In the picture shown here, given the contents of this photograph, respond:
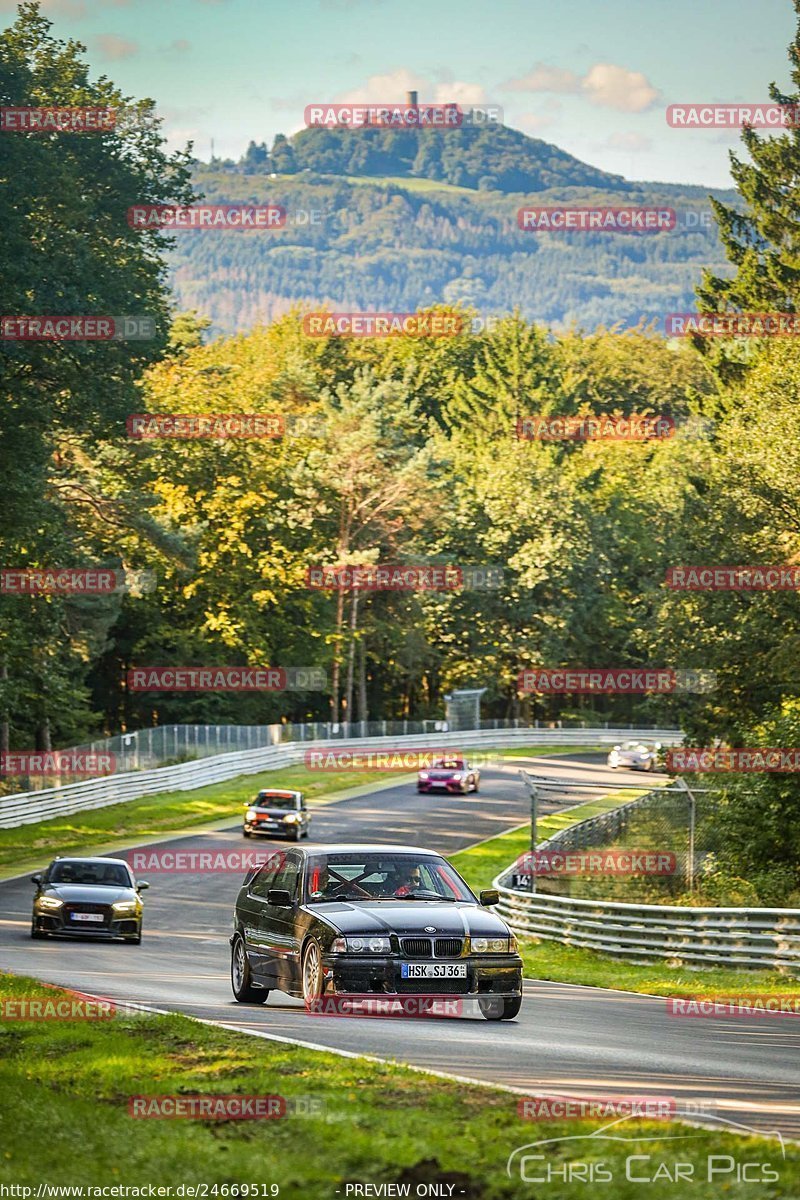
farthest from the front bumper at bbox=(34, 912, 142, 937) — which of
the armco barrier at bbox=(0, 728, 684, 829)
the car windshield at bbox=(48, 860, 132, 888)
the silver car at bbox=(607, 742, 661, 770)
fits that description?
the silver car at bbox=(607, 742, 661, 770)

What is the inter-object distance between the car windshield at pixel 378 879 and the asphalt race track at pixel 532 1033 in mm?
1110

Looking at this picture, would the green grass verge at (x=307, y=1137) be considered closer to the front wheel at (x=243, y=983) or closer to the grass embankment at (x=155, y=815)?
the front wheel at (x=243, y=983)

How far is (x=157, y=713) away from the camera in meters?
76.6

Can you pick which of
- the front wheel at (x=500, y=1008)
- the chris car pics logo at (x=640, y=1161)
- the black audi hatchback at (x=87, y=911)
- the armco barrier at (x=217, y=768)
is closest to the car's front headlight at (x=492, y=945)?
the front wheel at (x=500, y=1008)

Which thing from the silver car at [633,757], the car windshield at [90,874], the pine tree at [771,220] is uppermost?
the pine tree at [771,220]

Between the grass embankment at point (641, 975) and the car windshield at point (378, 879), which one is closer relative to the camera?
the car windshield at point (378, 879)

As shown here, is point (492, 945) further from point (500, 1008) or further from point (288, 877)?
point (288, 877)

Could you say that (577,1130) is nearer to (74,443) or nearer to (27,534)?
(27,534)

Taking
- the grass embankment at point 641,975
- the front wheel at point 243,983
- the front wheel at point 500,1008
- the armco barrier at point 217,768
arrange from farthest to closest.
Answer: the armco barrier at point 217,768 < the grass embankment at point 641,975 < the front wheel at point 243,983 < the front wheel at point 500,1008

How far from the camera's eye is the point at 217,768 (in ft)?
199

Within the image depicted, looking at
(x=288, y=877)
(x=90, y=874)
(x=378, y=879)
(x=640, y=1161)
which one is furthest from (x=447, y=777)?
(x=640, y=1161)

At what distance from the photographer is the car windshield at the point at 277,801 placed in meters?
46.5

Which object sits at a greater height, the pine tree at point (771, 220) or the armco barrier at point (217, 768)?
the pine tree at point (771, 220)

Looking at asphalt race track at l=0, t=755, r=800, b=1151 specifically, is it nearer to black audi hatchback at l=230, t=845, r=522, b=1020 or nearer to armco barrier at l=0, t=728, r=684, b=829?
black audi hatchback at l=230, t=845, r=522, b=1020
